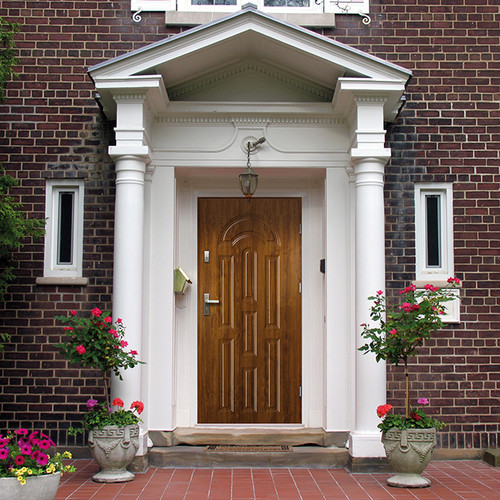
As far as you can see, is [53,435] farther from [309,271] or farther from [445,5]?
[445,5]

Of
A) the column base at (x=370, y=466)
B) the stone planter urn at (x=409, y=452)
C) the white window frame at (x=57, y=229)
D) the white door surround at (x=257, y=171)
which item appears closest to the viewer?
the stone planter urn at (x=409, y=452)

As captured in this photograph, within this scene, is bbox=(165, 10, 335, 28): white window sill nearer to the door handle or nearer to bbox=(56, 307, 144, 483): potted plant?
the door handle

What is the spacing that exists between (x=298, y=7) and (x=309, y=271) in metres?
2.90

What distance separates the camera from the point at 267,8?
25.5 feet

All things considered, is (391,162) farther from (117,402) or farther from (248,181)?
(117,402)

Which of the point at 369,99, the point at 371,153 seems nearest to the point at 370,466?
the point at 371,153

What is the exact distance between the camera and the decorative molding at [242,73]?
24.0 feet

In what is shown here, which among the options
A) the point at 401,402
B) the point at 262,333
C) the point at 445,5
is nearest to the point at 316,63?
the point at 445,5

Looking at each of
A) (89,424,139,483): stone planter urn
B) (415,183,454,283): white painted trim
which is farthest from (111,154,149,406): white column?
(415,183,454,283): white painted trim

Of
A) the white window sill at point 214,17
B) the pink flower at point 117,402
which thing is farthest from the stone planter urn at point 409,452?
the white window sill at point 214,17

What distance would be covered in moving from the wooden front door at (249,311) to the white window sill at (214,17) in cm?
190

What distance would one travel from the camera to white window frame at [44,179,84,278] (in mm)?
7430

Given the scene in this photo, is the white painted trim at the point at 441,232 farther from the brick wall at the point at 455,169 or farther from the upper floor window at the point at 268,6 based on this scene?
the upper floor window at the point at 268,6

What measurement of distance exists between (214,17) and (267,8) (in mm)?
612
